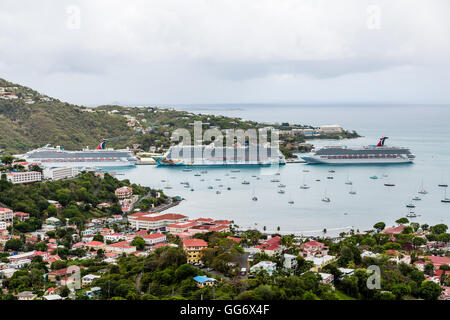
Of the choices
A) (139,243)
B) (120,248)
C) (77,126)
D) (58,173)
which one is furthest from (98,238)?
(77,126)

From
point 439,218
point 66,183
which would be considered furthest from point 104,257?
point 439,218

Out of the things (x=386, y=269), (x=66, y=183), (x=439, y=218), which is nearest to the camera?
(x=386, y=269)

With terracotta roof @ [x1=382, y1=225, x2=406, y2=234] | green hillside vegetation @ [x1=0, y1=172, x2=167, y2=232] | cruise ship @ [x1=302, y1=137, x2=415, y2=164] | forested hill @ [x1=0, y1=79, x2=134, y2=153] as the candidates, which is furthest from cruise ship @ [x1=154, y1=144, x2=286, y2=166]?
terracotta roof @ [x1=382, y1=225, x2=406, y2=234]

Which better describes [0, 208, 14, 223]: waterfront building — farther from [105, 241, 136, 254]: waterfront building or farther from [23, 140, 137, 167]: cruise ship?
[23, 140, 137, 167]: cruise ship

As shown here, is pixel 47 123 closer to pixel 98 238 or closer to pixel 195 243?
pixel 98 238
